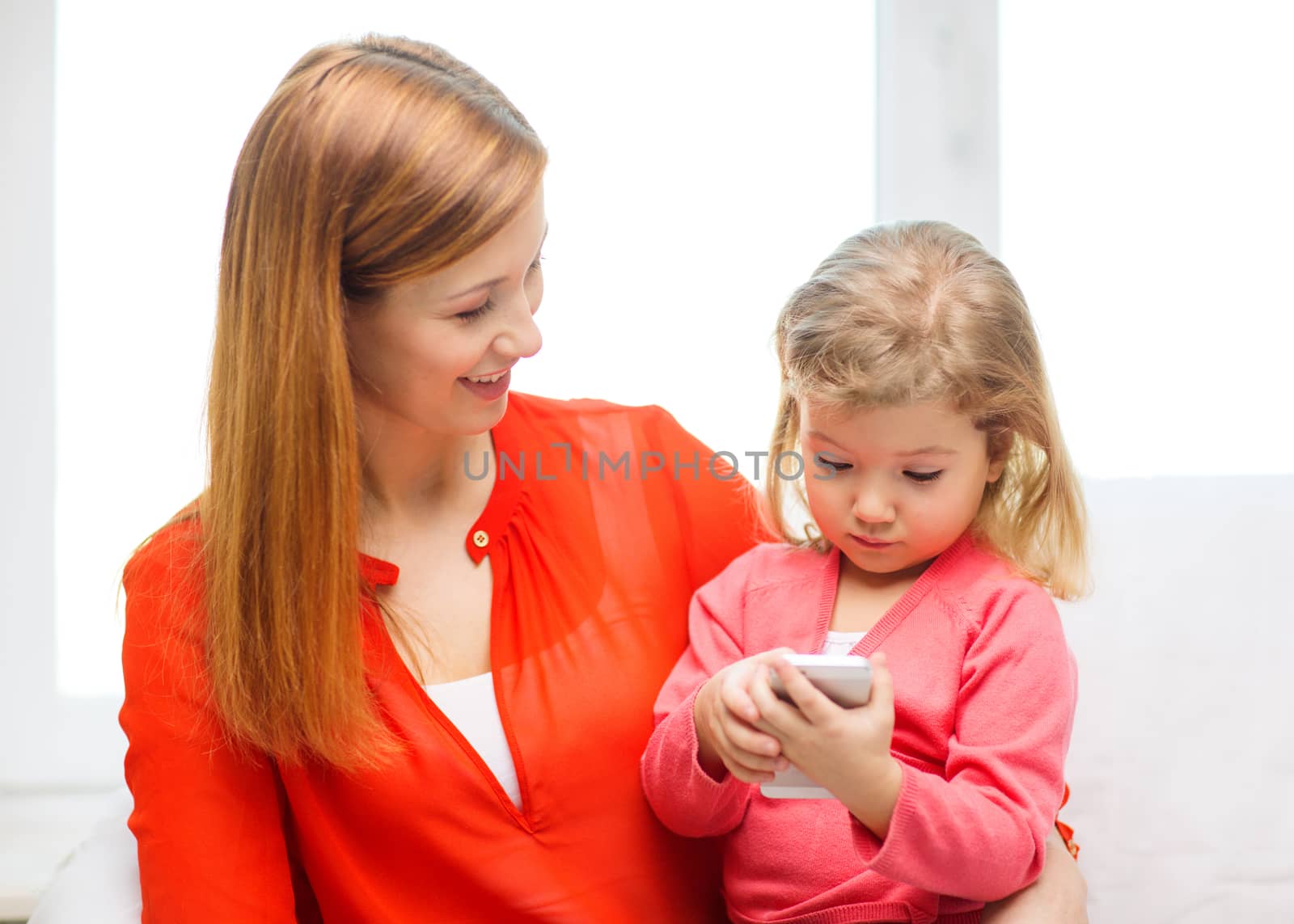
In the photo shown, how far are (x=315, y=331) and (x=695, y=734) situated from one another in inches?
21.6

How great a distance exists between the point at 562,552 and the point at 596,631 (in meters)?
0.10

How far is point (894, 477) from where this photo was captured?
3.73 feet

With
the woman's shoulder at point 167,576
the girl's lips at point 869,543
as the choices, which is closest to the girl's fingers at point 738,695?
the girl's lips at point 869,543

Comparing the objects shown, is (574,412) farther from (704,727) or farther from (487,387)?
(704,727)

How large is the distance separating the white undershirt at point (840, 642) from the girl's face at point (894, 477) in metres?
0.08

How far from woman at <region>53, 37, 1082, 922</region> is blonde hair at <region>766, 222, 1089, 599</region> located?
31cm

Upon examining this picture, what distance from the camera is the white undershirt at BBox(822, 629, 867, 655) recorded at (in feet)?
3.97

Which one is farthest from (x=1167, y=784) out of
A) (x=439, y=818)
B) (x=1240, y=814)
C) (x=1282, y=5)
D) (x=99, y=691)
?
(x=99, y=691)

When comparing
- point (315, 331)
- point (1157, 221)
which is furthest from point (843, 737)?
point (1157, 221)

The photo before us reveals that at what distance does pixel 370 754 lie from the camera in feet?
3.75

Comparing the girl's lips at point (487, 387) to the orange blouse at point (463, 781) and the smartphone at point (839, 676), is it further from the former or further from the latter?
the smartphone at point (839, 676)

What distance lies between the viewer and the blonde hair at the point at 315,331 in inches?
44.1

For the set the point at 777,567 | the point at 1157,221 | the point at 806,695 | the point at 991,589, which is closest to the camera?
the point at 806,695

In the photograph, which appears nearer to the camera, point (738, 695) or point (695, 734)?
point (738, 695)
